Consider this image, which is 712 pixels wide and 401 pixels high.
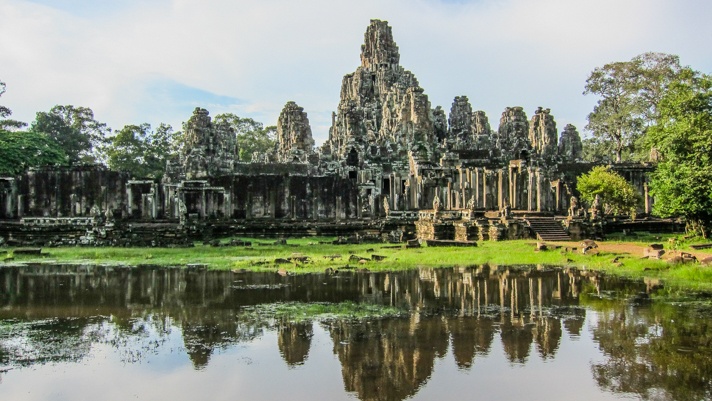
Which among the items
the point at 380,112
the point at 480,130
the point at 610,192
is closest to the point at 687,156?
the point at 610,192

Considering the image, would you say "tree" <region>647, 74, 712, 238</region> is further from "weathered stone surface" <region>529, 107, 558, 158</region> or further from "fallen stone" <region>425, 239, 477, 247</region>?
"weathered stone surface" <region>529, 107, 558, 158</region>

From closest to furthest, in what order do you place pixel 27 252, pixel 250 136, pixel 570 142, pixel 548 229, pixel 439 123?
pixel 27 252 → pixel 548 229 → pixel 570 142 → pixel 439 123 → pixel 250 136

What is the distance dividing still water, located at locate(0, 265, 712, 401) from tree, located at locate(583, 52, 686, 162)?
3928 centimetres

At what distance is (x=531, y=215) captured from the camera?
30.7 m

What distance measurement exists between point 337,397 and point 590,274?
426 inches

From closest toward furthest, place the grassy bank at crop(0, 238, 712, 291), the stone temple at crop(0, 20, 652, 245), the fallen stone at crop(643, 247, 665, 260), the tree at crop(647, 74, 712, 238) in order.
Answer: the grassy bank at crop(0, 238, 712, 291)
the fallen stone at crop(643, 247, 665, 260)
the tree at crop(647, 74, 712, 238)
the stone temple at crop(0, 20, 652, 245)

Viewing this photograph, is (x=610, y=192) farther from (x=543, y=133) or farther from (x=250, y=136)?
(x=250, y=136)

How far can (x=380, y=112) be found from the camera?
60938 mm

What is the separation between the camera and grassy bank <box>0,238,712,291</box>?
1608 cm

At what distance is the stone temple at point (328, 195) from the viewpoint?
27969 millimetres

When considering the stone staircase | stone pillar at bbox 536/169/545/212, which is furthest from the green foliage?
stone pillar at bbox 536/169/545/212

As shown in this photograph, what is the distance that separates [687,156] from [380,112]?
40.0 metres

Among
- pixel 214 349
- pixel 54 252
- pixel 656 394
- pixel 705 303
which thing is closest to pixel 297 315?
pixel 214 349

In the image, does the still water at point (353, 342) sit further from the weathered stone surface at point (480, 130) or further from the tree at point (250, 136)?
the tree at point (250, 136)
